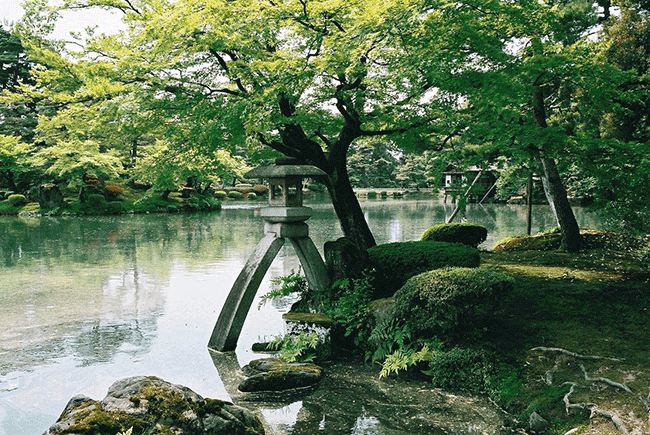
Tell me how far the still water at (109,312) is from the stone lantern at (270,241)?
0.39 meters

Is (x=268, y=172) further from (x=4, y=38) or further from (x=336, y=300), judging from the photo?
(x=4, y=38)

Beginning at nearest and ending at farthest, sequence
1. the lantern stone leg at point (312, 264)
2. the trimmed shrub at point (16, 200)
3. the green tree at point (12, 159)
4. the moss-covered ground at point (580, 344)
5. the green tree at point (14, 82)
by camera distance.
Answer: the moss-covered ground at point (580, 344) → the lantern stone leg at point (312, 264) → the green tree at point (12, 159) → the trimmed shrub at point (16, 200) → the green tree at point (14, 82)

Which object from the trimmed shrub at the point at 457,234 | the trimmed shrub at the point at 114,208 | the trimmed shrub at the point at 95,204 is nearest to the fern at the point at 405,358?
the trimmed shrub at the point at 457,234

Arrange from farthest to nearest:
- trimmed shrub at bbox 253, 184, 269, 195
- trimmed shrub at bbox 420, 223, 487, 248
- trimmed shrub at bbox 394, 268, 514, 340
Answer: trimmed shrub at bbox 253, 184, 269, 195
trimmed shrub at bbox 420, 223, 487, 248
trimmed shrub at bbox 394, 268, 514, 340

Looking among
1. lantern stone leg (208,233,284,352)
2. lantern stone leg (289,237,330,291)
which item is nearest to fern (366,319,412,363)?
lantern stone leg (289,237,330,291)

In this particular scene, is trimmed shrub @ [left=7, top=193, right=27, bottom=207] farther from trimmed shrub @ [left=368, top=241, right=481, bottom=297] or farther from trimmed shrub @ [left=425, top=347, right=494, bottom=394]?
trimmed shrub @ [left=425, top=347, right=494, bottom=394]

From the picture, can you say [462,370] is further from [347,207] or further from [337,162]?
[337,162]

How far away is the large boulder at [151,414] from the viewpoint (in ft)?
12.2

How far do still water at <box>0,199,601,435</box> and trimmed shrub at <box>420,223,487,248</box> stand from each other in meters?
4.04

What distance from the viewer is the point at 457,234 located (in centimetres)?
1268

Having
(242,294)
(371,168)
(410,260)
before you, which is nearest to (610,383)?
(410,260)

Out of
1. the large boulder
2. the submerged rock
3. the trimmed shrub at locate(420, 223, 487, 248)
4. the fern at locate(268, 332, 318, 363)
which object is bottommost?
the submerged rock

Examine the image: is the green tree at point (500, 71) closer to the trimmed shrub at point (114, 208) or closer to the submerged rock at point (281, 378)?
the submerged rock at point (281, 378)

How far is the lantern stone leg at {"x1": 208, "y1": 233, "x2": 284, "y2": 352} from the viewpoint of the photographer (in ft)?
25.1
